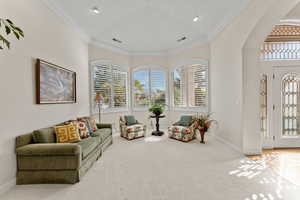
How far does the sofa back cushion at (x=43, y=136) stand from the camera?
256 centimetres

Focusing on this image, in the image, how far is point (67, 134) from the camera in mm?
2977

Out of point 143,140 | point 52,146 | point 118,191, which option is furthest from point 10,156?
point 143,140

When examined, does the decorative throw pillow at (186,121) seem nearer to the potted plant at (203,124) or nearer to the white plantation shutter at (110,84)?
the potted plant at (203,124)

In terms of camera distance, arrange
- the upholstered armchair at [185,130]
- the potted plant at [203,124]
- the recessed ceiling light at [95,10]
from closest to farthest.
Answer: the recessed ceiling light at [95,10] → the potted plant at [203,124] → the upholstered armchair at [185,130]

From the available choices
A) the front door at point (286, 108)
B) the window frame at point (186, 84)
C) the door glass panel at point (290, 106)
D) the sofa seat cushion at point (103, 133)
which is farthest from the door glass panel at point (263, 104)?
the sofa seat cushion at point (103, 133)

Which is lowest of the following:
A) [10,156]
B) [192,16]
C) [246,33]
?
[10,156]

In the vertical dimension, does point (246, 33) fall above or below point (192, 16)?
below

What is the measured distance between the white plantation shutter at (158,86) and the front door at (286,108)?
12.5ft

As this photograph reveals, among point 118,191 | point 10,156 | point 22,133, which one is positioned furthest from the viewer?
point 22,133

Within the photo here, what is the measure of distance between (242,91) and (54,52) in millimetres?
4294

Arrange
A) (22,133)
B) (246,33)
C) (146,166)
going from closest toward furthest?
(22,133), (146,166), (246,33)

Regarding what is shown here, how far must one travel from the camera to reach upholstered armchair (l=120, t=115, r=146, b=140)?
4.76 meters

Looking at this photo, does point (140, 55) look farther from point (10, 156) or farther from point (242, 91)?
point (10, 156)

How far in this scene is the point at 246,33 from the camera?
3.18 m
